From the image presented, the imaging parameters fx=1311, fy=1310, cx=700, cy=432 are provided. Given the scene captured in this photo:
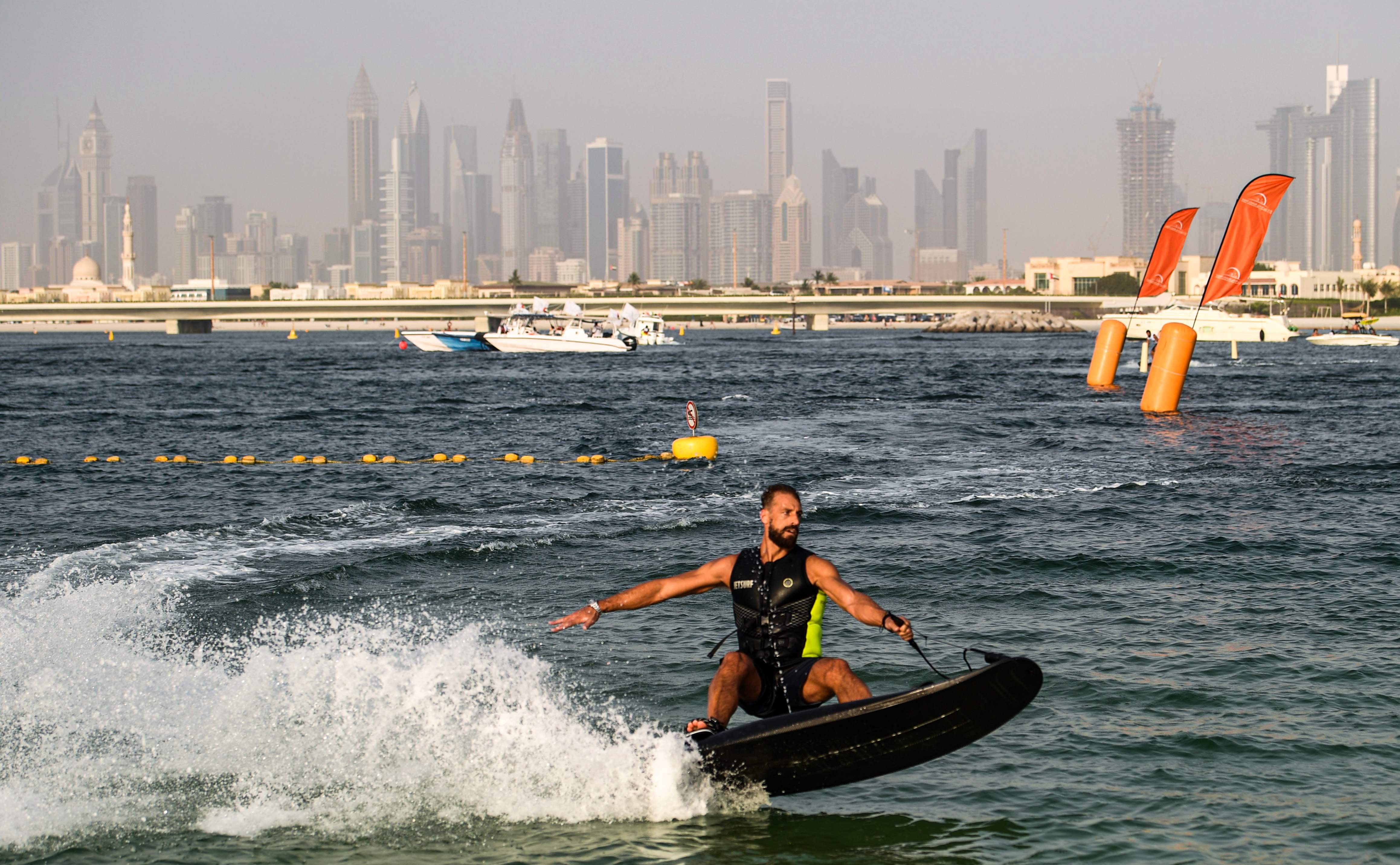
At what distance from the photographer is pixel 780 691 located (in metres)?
8.49

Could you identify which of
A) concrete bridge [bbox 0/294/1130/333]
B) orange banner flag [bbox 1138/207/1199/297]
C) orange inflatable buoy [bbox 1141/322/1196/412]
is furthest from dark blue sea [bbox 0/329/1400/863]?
concrete bridge [bbox 0/294/1130/333]

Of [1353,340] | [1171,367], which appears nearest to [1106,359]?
[1171,367]

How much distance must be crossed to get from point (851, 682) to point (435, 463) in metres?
21.5

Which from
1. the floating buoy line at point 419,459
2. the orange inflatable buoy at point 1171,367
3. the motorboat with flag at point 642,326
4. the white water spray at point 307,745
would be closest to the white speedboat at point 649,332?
the motorboat with flag at point 642,326

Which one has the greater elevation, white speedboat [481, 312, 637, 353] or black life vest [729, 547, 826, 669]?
white speedboat [481, 312, 637, 353]

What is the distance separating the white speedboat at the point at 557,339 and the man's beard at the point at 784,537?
313 ft

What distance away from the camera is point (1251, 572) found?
52.7ft

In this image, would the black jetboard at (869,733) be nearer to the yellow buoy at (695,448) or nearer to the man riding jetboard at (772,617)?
the man riding jetboard at (772,617)

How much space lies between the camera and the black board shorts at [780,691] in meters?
8.45

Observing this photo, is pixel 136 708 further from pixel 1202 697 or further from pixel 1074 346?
pixel 1074 346

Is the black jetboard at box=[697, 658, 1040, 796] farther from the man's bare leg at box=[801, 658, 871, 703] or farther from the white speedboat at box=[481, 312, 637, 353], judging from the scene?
the white speedboat at box=[481, 312, 637, 353]

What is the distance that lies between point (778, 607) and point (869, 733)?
97 centimetres

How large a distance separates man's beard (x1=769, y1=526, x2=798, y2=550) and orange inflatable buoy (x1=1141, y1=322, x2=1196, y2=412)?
35.6 metres

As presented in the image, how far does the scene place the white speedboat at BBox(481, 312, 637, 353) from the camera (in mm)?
104062
